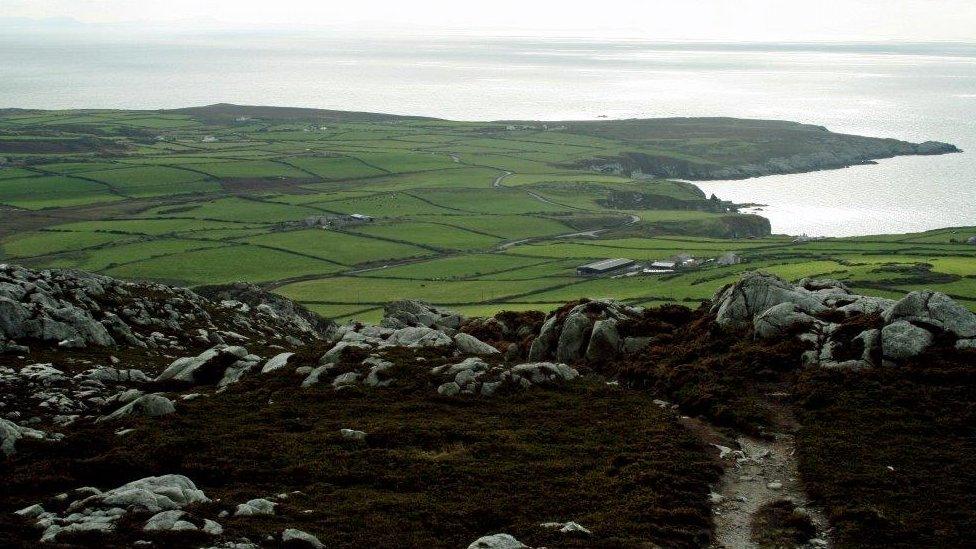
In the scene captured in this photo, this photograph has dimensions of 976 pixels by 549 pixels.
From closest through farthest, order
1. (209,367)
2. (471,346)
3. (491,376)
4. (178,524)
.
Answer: (178,524) < (491,376) < (209,367) < (471,346)

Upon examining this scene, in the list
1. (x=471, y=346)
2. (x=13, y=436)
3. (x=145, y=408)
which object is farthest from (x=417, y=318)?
(x=13, y=436)

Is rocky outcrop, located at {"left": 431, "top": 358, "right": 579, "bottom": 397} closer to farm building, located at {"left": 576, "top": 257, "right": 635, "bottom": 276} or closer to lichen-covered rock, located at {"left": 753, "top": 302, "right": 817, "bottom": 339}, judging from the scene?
lichen-covered rock, located at {"left": 753, "top": 302, "right": 817, "bottom": 339}

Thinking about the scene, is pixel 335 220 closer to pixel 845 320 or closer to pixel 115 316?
pixel 115 316

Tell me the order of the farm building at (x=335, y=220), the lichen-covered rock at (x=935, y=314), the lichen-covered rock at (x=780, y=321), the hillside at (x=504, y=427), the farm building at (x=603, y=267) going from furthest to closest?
1. the farm building at (x=335, y=220)
2. the farm building at (x=603, y=267)
3. the lichen-covered rock at (x=780, y=321)
4. the lichen-covered rock at (x=935, y=314)
5. the hillside at (x=504, y=427)

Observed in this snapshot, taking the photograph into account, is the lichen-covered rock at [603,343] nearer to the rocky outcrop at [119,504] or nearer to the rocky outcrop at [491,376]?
the rocky outcrop at [491,376]

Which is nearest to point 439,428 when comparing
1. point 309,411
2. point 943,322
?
point 309,411

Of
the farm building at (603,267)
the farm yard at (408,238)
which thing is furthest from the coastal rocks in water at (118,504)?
the farm building at (603,267)

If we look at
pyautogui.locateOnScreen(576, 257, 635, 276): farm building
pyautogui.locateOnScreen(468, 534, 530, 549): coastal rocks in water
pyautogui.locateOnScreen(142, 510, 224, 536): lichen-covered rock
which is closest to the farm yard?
pyautogui.locateOnScreen(576, 257, 635, 276): farm building
